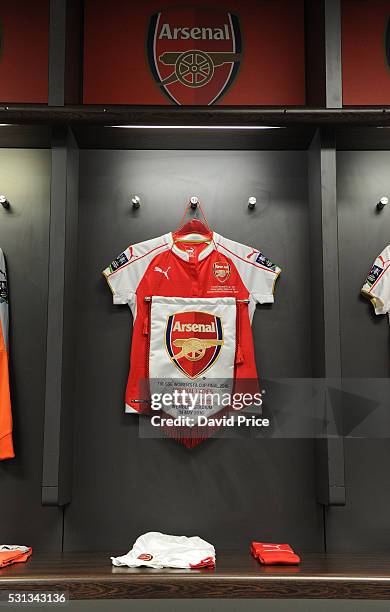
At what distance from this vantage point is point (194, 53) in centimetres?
336

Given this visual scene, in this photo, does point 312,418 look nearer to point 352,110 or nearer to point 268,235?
point 268,235

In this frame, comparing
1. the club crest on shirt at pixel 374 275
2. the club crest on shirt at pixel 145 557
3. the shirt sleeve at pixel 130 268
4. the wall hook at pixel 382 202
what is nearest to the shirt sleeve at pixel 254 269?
the shirt sleeve at pixel 130 268

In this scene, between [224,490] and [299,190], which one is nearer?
[224,490]

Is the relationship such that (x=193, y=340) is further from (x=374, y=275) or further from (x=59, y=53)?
(x=59, y=53)

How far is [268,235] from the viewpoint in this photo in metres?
3.35

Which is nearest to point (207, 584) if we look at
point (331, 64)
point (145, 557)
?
point (145, 557)

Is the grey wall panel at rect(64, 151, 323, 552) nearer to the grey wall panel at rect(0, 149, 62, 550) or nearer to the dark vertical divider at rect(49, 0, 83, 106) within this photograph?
the grey wall panel at rect(0, 149, 62, 550)

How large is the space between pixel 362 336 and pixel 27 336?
1.64m

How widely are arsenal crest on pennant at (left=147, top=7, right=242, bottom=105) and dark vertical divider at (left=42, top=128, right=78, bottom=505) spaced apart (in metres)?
0.61

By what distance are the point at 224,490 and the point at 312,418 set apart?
0.54 meters

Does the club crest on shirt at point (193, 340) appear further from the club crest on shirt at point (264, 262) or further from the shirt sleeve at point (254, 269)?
the club crest on shirt at point (264, 262)

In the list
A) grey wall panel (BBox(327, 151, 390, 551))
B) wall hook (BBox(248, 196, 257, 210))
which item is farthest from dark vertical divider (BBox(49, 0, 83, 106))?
grey wall panel (BBox(327, 151, 390, 551))

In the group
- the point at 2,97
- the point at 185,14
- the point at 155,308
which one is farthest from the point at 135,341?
the point at 185,14

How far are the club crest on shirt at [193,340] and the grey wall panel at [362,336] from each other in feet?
2.08
